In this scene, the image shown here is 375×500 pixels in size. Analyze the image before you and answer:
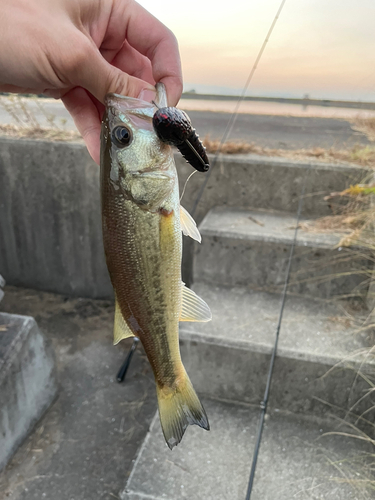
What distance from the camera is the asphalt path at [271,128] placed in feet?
15.1

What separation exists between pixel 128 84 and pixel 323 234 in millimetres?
2462

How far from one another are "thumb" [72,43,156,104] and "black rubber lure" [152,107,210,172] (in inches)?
13.6

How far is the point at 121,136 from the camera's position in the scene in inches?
41.6

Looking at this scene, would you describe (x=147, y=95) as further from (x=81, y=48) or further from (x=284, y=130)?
(x=284, y=130)

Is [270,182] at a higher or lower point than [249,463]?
higher

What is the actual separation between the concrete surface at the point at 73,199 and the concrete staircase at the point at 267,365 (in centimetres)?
22

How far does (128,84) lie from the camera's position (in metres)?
1.18

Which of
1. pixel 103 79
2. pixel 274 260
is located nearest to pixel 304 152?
pixel 274 260

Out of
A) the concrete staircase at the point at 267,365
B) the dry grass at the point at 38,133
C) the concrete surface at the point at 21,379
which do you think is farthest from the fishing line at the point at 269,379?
the dry grass at the point at 38,133

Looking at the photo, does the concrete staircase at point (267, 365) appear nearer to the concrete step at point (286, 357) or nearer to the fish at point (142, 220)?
the concrete step at point (286, 357)

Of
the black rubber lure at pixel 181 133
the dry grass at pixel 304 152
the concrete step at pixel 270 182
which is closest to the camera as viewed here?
the black rubber lure at pixel 181 133

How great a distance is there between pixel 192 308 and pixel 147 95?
675 mm

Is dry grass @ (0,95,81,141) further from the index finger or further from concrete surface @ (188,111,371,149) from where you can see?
the index finger

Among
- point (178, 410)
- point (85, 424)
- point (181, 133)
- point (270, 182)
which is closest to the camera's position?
point (181, 133)
